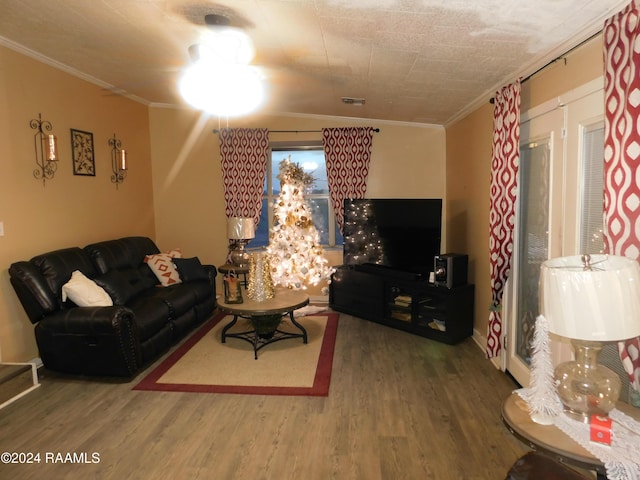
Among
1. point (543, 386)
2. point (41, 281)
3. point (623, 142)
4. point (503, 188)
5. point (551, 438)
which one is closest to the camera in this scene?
point (551, 438)

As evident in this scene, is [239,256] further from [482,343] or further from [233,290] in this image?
[482,343]

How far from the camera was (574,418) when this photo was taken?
171 centimetres

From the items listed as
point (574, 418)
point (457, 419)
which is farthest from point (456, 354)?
point (574, 418)

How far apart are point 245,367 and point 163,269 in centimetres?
186

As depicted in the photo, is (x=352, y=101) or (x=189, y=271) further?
(x=189, y=271)

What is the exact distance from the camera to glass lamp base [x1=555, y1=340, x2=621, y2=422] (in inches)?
65.9

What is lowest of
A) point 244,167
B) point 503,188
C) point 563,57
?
point 503,188

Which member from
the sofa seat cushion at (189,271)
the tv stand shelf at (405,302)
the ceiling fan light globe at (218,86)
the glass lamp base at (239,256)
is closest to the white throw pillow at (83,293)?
the sofa seat cushion at (189,271)

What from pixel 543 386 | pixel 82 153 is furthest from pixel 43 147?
pixel 543 386

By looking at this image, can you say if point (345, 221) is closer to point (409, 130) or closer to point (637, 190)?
point (409, 130)

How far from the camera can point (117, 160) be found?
5340 millimetres

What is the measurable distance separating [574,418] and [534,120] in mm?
2173

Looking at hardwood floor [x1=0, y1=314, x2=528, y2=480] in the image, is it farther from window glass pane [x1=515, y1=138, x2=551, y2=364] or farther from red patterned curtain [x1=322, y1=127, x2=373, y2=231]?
red patterned curtain [x1=322, y1=127, x2=373, y2=231]

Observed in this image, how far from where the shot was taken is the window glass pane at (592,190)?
7.77 feet
